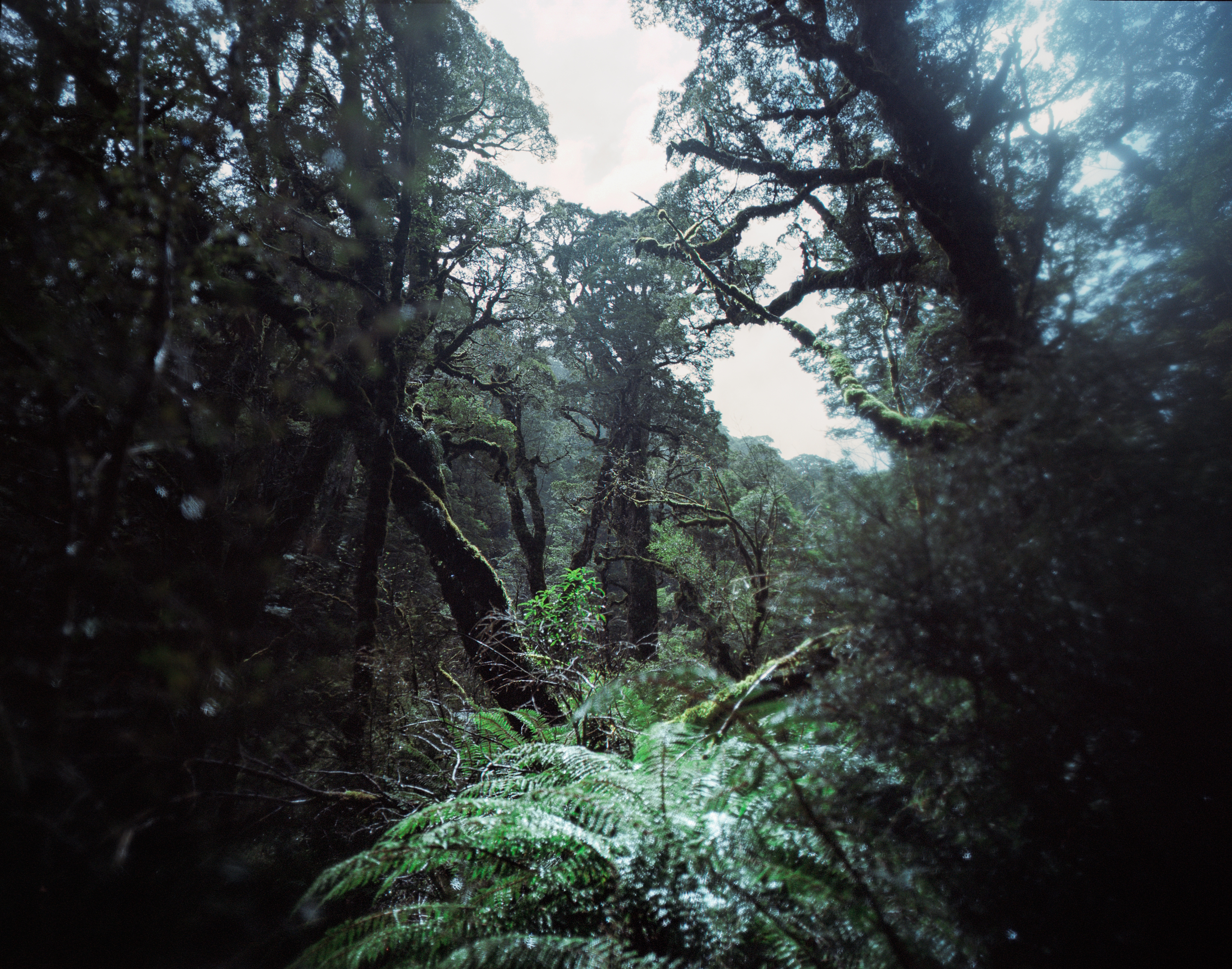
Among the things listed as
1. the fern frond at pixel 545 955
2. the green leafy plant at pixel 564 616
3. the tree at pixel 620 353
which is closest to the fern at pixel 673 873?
the fern frond at pixel 545 955

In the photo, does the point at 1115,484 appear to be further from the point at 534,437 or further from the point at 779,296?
the point at 534,437

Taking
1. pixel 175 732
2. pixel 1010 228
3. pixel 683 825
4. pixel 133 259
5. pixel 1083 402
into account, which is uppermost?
pixel 1010 228

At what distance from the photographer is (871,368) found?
4746mm

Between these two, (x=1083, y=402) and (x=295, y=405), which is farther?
(x=295, y=405)

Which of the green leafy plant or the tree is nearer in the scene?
the green leafy plant

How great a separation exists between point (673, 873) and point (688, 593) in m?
3.80

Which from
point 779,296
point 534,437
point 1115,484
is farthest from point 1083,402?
point 534,437

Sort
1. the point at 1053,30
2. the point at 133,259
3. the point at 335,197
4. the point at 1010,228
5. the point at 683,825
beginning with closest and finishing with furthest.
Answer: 1. the point at 683,825
2. the point at 133,259
3. the point at 1010,228
4. the point at 1053,30
5. the point at 335,197

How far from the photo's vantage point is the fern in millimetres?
1363

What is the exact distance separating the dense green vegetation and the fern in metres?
0.02

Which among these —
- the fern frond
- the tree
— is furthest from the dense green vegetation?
the tree

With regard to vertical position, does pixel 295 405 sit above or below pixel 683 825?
above

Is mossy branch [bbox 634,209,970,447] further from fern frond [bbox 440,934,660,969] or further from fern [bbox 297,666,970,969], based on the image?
fern frond [bbox 440,934,660,969]

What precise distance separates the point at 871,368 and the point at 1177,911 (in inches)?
175
